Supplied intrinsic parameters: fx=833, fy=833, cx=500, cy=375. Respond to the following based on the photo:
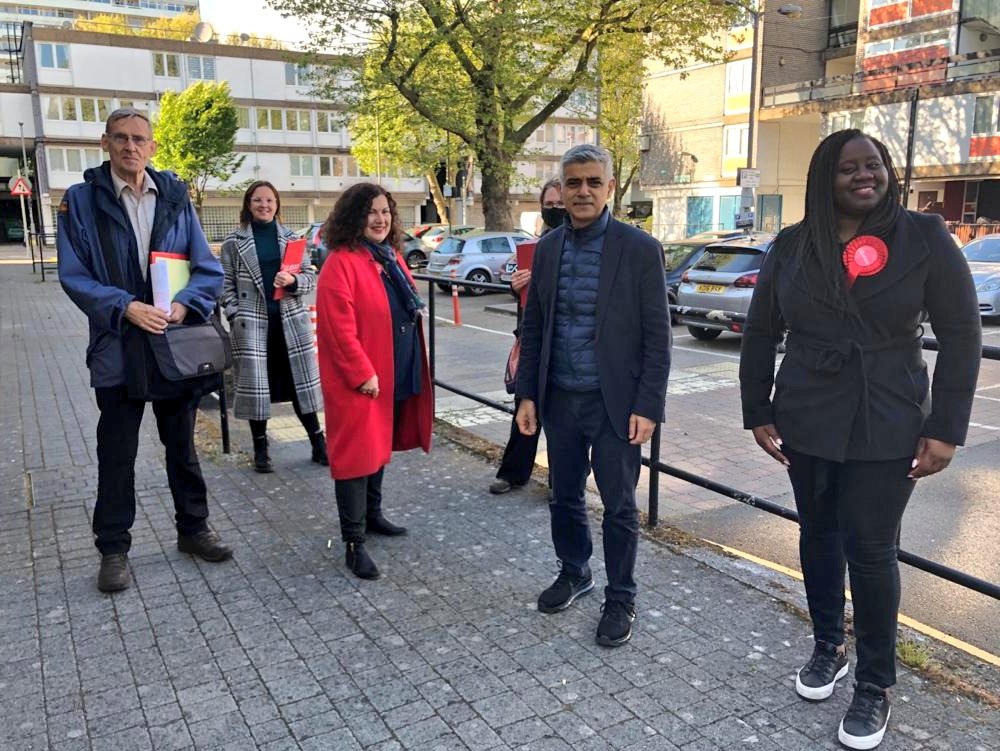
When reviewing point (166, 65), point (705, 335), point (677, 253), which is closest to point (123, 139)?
point (705, 335)

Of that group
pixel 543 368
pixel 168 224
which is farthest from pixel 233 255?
pixel 543 368

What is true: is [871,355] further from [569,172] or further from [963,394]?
[569,172]

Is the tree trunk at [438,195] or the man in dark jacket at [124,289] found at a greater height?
the tree trunk at [438,195]

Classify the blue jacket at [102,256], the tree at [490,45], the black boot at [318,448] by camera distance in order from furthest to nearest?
the tree at [490,45]
the black boot at [318,448]
the blue jacket at [102,256]

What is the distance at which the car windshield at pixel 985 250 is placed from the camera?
16047mm

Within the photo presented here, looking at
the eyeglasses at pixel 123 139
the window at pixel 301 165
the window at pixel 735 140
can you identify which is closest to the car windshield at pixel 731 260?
the eyeglasses at pixel 123 139

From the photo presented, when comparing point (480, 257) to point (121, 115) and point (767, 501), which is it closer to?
point (767, 501)

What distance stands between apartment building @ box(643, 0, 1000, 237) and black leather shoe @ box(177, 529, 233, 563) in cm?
2797

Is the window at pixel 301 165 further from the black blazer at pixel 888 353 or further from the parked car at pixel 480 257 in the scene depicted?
the black blazer at pixel 888 353

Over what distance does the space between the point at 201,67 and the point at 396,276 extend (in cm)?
5666

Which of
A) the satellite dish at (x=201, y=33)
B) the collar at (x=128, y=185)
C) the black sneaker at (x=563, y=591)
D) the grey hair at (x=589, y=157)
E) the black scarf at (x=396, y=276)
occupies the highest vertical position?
the satellite dish at (x=201, y=33)

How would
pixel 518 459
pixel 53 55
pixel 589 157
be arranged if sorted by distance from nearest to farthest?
pixel 589 157, pixel 518 459, pixel 53 55

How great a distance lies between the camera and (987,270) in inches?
595

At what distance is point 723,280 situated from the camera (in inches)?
517
